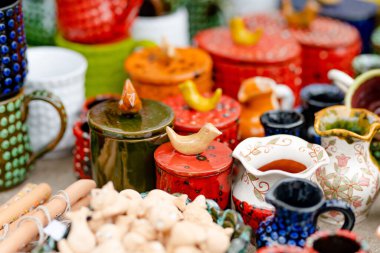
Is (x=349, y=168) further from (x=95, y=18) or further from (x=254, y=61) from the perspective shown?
(x=95, y=18)

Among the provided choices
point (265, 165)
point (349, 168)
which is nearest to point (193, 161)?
point (265, 165)

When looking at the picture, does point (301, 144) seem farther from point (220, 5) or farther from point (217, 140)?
point (220, 5)

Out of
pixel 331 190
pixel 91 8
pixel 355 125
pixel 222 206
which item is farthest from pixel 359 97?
pixel 91 8

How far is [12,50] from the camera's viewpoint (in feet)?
3.30

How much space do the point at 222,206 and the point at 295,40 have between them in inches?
21.0

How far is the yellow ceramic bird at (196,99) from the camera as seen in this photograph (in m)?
1.07

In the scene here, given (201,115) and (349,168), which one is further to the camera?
(201,115)

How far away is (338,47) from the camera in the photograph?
1.37 m

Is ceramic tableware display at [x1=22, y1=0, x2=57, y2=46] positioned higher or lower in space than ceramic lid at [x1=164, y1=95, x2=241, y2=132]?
higher

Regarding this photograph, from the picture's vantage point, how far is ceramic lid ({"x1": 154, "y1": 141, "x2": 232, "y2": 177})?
90cm

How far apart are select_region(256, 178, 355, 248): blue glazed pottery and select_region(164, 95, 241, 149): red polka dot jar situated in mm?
245

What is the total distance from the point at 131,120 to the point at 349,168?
1.20 ft

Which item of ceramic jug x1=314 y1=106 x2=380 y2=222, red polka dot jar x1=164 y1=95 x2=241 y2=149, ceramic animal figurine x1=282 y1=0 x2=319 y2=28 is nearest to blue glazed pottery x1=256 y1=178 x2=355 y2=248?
ceramic jug x1=314 y1=106 x2=380 y2=222

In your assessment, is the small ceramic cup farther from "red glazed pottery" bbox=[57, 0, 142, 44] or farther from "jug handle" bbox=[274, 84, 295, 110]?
"red glazed pottery" bbox=[57, 0, 142, 44]
